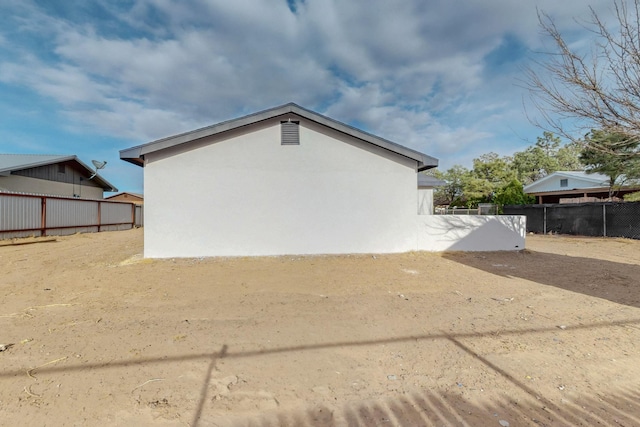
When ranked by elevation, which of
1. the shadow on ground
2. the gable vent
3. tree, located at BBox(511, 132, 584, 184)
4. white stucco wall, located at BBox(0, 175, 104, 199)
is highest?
tree, located at BBox(511, 132, 584, 184)

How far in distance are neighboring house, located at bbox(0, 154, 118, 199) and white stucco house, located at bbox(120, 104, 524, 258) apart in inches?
510

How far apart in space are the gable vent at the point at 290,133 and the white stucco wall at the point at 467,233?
4200 mm

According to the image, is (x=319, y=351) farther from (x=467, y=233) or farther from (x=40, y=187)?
(x=40, y=187)

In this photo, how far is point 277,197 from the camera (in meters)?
8.16

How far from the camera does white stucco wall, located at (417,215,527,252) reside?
8.88 m

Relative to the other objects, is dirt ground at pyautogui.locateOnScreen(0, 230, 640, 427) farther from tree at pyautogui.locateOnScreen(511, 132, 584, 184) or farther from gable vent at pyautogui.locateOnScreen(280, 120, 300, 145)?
tree at pyautogui.locateOnScreen(511, 132, 584, 184)

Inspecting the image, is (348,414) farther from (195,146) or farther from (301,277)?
(195,146)

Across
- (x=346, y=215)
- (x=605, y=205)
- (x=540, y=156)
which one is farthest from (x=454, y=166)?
(x=346, y=215)

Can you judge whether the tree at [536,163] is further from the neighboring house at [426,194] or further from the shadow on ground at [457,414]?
the shadow on ground at [457,414]

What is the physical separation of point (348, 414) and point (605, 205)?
1692cm

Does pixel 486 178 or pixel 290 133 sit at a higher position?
pixel 486 178

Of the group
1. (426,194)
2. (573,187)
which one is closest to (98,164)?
(426,194)

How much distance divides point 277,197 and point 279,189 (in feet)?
0.72

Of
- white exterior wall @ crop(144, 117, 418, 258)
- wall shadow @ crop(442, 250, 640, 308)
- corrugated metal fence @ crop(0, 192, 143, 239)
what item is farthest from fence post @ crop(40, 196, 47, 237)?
wall shadow @ crop(442, 250, 640, 308)
